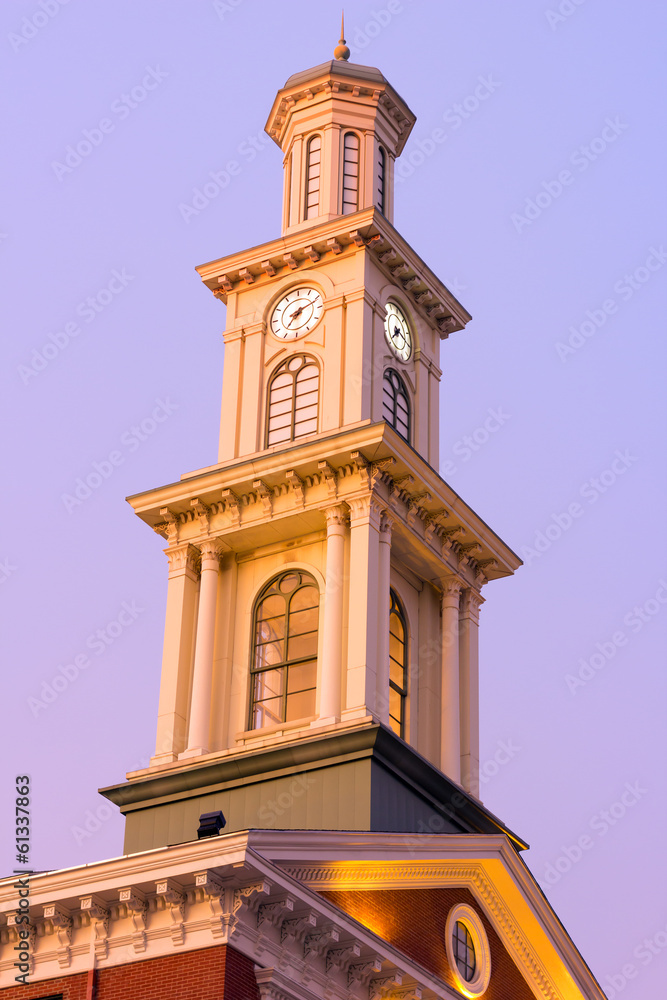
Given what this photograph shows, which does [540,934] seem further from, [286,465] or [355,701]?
A: [286,465]

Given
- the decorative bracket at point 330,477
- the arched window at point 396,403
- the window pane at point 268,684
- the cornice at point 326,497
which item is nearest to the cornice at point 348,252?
the arched window at point 396,403

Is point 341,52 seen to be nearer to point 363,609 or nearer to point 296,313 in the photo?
point 296,313

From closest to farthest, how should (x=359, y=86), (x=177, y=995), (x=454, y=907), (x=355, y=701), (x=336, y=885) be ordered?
(x=177, y=995) < (x=336, y=885) < (x=454, y=907) < (x=355, y=701) < (x=359, y=86)

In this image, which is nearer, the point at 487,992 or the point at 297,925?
the point at 297,925

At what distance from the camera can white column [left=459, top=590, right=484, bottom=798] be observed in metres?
35.6

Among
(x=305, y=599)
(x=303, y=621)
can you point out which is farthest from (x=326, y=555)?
(x=303, y=621)

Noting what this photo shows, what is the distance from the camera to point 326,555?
35125 millimetres

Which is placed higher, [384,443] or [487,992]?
[384,443]

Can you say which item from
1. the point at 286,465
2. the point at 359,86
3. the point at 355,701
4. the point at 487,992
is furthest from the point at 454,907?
the point at 359,86

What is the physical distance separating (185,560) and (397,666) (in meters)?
4.67


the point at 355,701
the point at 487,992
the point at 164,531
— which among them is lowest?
the point at 487,992

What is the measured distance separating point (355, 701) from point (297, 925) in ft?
27.4

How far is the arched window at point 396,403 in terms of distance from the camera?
3797 centimetres

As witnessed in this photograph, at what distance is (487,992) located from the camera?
3030 cm
